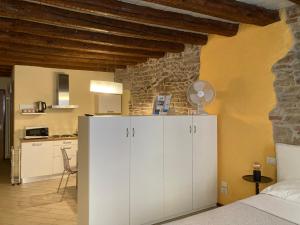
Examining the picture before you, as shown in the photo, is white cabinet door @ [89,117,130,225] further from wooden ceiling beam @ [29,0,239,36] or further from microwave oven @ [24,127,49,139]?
microwave oven @ [24,127,49,139]

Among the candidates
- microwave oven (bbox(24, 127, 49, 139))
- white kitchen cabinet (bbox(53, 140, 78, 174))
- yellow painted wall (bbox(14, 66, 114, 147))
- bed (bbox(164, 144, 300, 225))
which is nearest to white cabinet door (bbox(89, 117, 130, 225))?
bed (bbox(164, 144, 300, 225))

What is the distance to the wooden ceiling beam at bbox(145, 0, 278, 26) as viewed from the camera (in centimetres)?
263

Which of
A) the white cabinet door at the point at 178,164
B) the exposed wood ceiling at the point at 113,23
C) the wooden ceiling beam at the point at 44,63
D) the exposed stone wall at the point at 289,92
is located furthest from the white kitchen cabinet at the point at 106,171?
the wooden ceiling beam at the point at 44,63

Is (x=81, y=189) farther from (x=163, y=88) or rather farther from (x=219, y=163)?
(x=163, y=88)

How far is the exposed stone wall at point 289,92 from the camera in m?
3.12

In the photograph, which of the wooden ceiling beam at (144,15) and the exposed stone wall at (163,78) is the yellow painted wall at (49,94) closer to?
the exposed stone wall at (163,78)

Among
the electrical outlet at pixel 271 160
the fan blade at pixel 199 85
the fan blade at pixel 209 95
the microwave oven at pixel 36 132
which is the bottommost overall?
the electrical outlet at pixel 271 160

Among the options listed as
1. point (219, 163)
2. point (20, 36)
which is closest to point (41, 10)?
point (20, 36)

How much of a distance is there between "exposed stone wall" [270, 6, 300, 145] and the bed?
0.65 feet

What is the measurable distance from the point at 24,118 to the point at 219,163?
4291mm

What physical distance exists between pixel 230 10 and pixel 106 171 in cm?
228

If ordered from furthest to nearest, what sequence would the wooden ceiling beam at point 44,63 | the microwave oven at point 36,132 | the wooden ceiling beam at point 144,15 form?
the microwave oven at point 36,132, the wooden ceiling beam at point 44,63, the wooden ceiling beam at point 144,15

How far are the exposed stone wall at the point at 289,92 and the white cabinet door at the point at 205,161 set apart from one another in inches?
36.2

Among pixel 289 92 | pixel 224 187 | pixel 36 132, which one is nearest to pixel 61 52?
pixel 36 132
